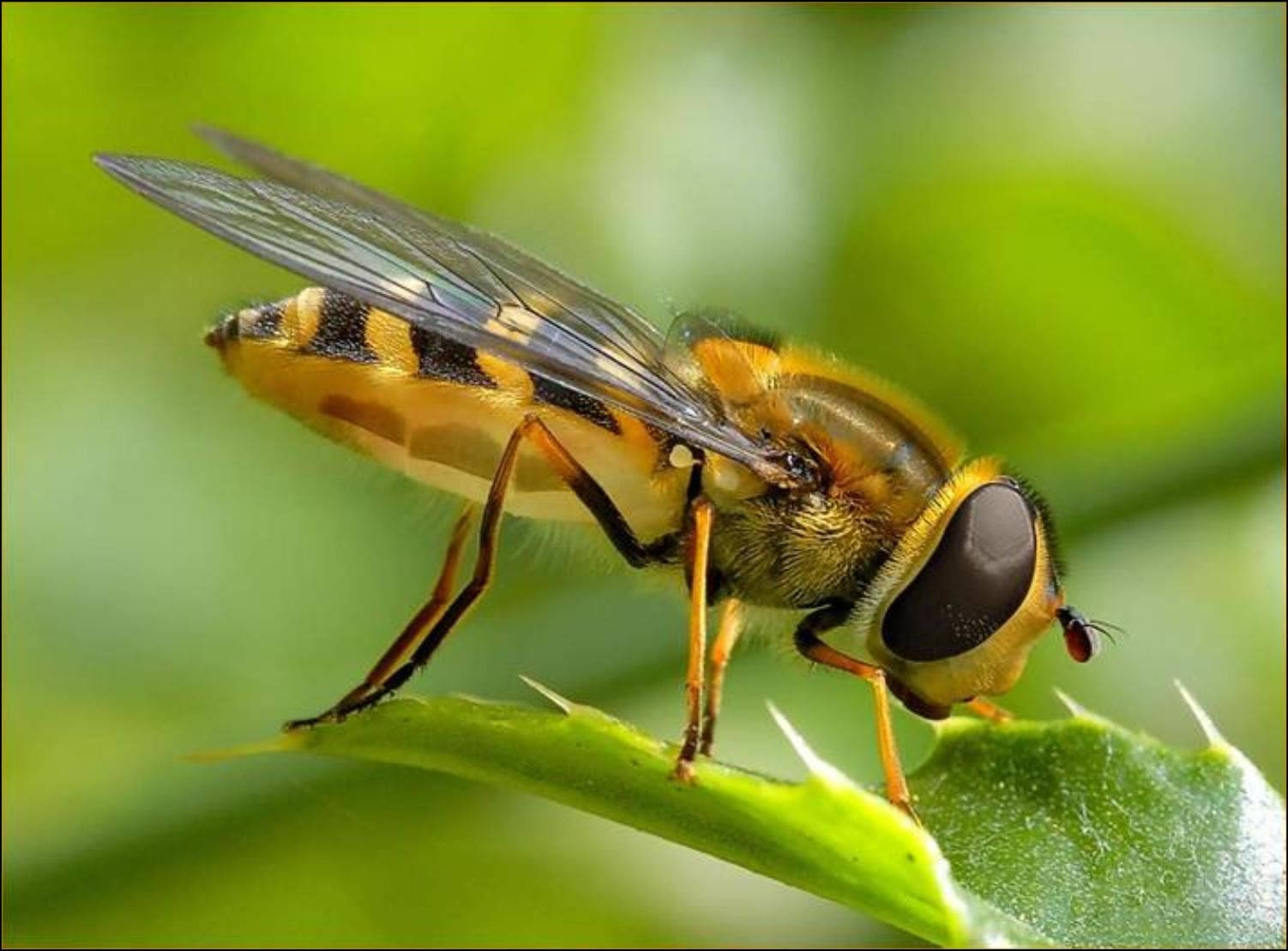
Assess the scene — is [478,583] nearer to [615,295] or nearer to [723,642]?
[723,642]

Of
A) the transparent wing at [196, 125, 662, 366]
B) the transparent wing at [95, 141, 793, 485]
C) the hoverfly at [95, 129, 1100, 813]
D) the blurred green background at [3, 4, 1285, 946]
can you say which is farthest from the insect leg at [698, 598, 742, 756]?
the blurred green background at [3, 4, 1285, 946]

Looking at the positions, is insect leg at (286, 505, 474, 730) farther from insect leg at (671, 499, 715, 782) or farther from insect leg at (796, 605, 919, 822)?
insect leg at (796, 605, 919, 822)

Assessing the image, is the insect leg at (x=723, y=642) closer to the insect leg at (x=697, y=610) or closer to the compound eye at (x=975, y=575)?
the insect leg at (x=697, y=610)

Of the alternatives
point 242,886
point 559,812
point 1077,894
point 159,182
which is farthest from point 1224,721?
point 159,182

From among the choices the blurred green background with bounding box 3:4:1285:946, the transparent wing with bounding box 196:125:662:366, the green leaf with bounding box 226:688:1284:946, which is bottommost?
the blurred green background with bounding box 3:4:1285:946

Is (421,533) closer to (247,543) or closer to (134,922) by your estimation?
(247,543)

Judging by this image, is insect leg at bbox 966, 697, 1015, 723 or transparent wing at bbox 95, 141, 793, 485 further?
insect leg at bbox 966, 697, 1015, 723
